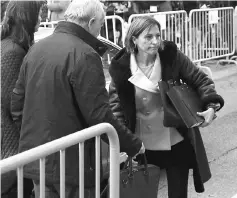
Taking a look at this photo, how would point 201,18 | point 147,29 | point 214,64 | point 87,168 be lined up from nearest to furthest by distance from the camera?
point 87,168 < point 147,29 < point 201,18 < point 214,64

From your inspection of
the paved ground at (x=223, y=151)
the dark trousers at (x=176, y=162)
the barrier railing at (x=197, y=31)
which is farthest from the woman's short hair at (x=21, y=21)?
the barrier railing at (x=197, y=31)

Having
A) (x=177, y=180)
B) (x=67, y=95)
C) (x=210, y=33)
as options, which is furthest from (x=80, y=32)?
(x=210, y=33)

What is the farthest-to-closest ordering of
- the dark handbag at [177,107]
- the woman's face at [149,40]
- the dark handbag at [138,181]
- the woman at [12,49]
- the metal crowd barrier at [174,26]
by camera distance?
the metal crowd barrier at [174,26] → the woman's face at [149,40] → the dark handbag at [177,107] → the woman at [12,49] → the dark handbag at [138,181]

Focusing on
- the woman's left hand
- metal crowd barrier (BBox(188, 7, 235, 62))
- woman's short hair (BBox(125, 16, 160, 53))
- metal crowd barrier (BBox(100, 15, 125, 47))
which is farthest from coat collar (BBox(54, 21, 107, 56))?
metal crowd barrier (BBox(188, 7, 235, 62))

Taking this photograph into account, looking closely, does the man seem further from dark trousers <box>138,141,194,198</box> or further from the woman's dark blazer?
dark trousers <box>138,141,194,198</box>

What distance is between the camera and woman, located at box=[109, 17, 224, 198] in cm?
371

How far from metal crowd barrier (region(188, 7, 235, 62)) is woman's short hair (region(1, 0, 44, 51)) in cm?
692

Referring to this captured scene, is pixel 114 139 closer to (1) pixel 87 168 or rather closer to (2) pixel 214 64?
(1) pixel 87 168

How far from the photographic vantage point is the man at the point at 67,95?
290 cm

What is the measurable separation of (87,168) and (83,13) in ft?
2.74

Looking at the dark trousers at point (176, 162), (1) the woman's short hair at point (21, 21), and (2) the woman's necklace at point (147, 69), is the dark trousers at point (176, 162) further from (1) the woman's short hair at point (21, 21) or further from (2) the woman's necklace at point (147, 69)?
(1) the woman's short hair at point (21, 21)

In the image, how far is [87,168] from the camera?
2953mm

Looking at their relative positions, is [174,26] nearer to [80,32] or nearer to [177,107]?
[177,107]

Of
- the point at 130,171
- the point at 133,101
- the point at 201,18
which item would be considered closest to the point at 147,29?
the point at 133,101
